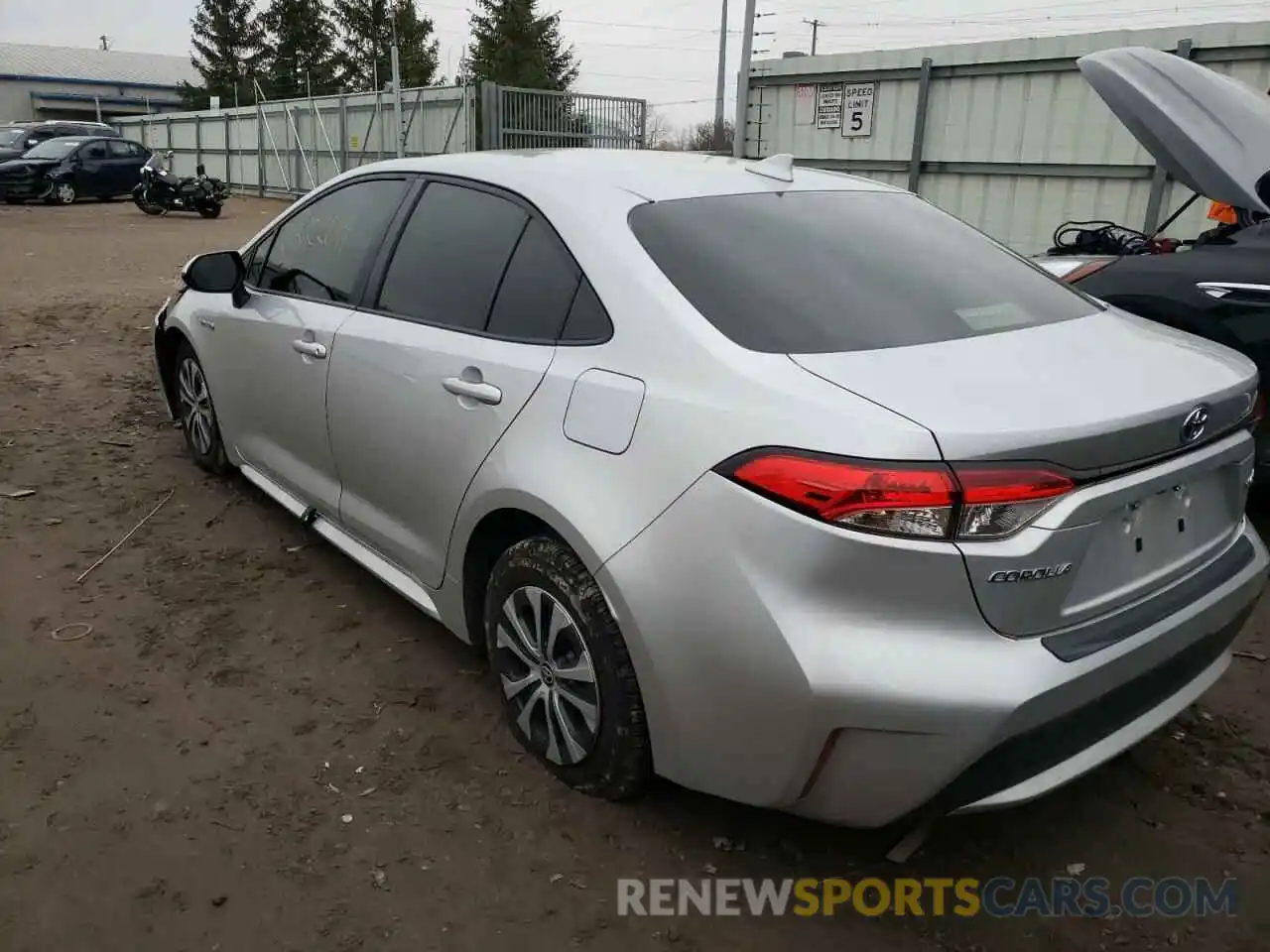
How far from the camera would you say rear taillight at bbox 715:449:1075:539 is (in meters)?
1.83

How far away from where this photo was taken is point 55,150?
23188 mm

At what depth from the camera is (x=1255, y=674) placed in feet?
10.7

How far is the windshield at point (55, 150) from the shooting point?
22.9m

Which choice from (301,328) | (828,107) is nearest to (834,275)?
(301,328)

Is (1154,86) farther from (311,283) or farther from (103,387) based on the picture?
(103,387)

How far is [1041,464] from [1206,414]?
55 centimetres

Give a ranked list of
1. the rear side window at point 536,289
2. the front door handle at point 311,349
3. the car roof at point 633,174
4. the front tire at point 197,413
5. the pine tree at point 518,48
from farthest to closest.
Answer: the pine tree at point 518,48 < the front tire at point 197,413 < the front door handle at point 311,349 < the car roof at point 633,174 < the rear side window at point 536,289

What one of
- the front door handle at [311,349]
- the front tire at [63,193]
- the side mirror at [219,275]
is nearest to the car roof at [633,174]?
the front door handle at [311,349]

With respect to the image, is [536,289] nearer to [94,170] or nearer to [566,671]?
[566,671]

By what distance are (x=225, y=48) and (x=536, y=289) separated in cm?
5611

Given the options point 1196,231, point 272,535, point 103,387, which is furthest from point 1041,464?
point 1196,231

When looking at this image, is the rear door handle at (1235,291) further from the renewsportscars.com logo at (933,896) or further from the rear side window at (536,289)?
the rear side window at (536,289)

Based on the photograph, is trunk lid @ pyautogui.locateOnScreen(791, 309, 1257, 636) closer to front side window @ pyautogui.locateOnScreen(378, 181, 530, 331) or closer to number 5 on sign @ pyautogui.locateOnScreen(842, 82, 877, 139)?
front side window @ pyautogui.locateOnScreen(378, 181, 530, 331)

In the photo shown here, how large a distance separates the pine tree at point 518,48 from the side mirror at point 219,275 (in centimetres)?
3662
